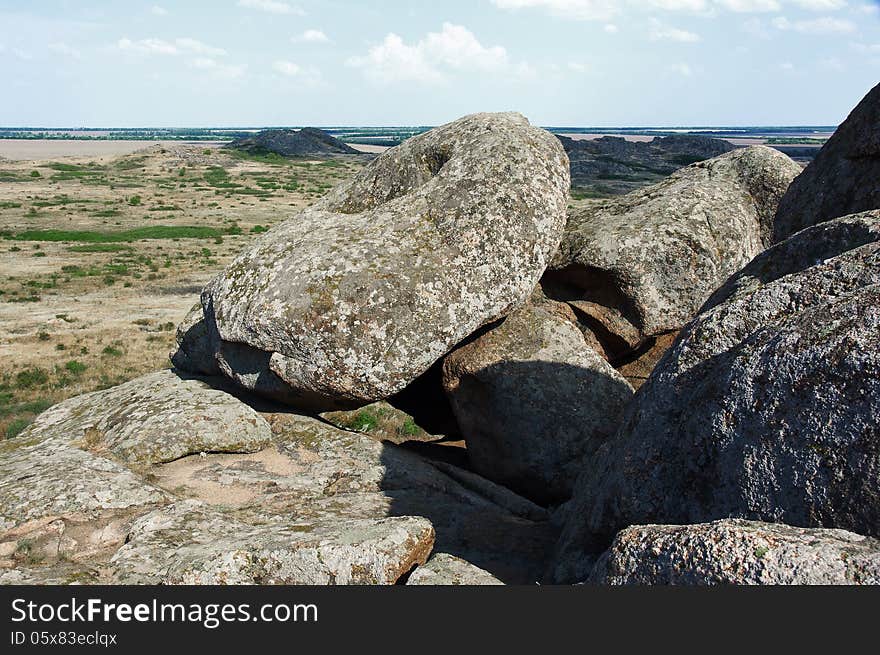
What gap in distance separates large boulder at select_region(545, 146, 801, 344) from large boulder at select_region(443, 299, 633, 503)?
4.91 feet

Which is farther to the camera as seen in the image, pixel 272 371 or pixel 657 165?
pixel 657 165

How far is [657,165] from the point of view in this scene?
117188 mm

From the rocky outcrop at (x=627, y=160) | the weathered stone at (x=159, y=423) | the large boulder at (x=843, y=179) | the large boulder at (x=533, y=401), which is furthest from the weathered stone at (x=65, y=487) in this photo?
the rocky outcrop at (x=627, y=160)

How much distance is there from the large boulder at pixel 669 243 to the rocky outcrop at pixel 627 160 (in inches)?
2276

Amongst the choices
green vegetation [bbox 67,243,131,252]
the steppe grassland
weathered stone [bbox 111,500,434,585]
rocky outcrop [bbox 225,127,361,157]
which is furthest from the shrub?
rocky outcrop [bbox 225,127,361,157]

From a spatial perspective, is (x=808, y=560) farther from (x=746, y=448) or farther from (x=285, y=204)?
(x=285, y=204)

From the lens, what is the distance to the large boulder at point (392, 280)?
37.2ft

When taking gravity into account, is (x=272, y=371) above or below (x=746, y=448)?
below

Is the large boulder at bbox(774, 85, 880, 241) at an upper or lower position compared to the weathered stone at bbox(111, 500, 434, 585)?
upper

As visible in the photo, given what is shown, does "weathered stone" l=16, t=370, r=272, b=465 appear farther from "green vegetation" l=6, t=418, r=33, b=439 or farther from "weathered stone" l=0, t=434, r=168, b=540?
"green vegetation" l=6, t=418, r=33, b=439

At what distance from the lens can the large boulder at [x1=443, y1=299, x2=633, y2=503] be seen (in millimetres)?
12141

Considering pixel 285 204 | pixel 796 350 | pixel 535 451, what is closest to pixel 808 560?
pixel 796 350

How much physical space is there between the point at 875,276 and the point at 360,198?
32.6ft

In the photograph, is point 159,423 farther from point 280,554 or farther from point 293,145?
point 293,145
